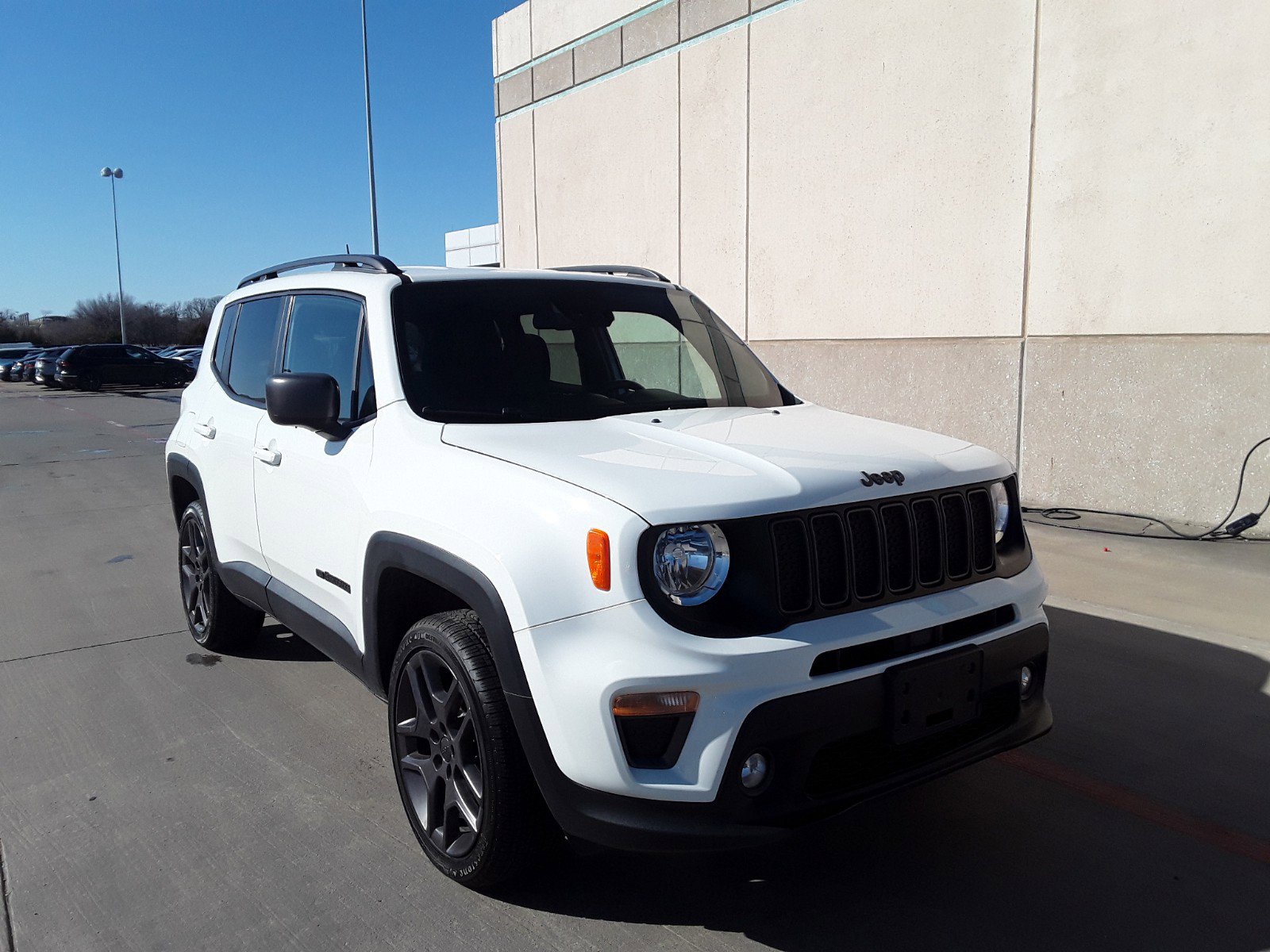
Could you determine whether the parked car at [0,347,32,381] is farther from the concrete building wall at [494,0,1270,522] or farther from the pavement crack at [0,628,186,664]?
the pavement crack at [0,628,186,664]

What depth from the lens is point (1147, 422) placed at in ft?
26.0

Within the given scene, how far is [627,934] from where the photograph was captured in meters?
2.79

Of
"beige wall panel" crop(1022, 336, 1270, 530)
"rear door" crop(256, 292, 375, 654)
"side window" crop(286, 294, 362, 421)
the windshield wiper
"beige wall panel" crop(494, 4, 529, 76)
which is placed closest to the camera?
the windshield wiper

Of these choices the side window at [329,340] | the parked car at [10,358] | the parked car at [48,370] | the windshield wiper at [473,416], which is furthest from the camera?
the parked car at [10,358]

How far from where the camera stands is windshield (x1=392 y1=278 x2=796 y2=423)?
3.54m

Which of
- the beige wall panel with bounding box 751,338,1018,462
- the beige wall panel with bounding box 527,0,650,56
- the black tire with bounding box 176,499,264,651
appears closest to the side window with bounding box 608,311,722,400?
the black tire with bounding box 176,499,264,651

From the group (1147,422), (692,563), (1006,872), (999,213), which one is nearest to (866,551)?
(692,563)

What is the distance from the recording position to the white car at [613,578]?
97.7 inches

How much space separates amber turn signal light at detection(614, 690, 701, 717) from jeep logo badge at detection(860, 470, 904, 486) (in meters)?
0.80

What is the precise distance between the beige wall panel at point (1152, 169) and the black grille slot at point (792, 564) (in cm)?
627

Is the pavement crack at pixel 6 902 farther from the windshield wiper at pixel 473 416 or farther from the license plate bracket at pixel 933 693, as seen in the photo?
the license plate bracket at pixel 933 693

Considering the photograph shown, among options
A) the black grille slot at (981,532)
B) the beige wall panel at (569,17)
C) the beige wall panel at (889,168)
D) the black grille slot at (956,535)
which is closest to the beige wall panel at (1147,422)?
the beige wall panel at (889,168)

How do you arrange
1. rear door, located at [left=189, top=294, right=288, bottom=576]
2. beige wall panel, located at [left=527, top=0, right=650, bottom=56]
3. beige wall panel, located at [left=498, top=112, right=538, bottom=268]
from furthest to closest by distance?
beige wall panel, located at [left=498, top=112, right=538, bottom=268]
beige wall panel, located at [left=527, top=0, right=650, bottom=56]
rear door, located at [left=189, top=294, right=288, bottom=576]

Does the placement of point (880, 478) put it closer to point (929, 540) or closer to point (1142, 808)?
point (929, 540)
